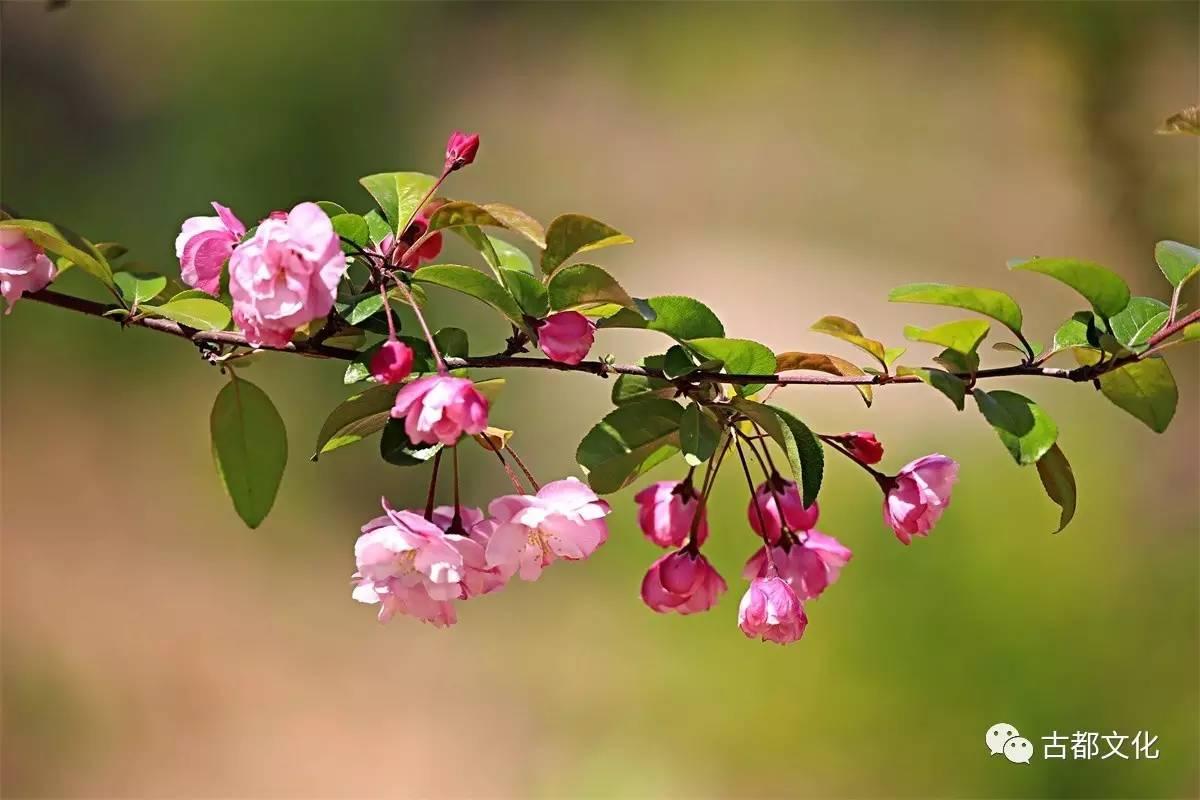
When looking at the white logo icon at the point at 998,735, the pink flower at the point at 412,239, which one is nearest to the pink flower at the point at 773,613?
the pink flower at the point at 412,239

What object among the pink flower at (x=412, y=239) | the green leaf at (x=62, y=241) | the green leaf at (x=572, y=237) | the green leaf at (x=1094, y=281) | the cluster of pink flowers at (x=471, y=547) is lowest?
the cluster of pink flowers at (x=471, y=547)

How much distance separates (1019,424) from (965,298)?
2.4 inches

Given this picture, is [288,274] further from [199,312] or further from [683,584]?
[683,584]

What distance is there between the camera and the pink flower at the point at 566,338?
19.9 inches

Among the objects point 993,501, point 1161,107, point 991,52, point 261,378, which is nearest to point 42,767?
point 261,378

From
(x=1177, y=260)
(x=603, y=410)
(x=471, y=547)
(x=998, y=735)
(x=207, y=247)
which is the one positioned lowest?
(x=471, y=547)

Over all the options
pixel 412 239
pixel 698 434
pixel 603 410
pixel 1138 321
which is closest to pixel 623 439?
pixel 698 434

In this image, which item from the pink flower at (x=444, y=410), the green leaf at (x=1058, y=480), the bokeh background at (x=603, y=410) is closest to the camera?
the pink flower at (x=444, y=410)

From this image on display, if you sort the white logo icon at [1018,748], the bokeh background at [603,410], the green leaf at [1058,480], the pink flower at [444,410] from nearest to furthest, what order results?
the pink flower at [444,410] → the green leaf at [1058,480] → the white logo icon at [1018,748] → the bokeh background at [603,410]

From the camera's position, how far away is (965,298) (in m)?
0.51

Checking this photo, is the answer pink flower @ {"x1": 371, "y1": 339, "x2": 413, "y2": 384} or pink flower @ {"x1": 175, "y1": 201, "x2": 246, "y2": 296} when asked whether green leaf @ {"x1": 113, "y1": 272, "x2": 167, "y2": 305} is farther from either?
pink flower @ {"x1": 371, "y1": 339, "x2": 413, "y2": 384}

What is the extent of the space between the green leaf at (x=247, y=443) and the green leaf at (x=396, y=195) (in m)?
0.11

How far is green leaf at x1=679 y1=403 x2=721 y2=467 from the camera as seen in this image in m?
0.51

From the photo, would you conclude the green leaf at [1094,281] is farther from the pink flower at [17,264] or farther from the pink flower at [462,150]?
the pink flower at [17,264]
